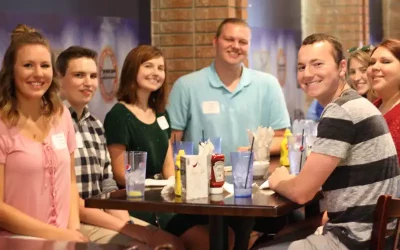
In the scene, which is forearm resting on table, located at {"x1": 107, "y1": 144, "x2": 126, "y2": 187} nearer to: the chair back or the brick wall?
the chair back

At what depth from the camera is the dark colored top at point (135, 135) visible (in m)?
4.65

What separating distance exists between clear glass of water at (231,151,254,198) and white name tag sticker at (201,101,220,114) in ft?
5.84

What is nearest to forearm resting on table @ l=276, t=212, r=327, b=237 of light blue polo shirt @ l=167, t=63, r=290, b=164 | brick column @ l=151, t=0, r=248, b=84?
light blue polo shirt @ l=167, t=63, r=290, b=164

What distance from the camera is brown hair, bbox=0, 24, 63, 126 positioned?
3.64m

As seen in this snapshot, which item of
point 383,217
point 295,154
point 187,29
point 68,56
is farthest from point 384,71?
point 187,29

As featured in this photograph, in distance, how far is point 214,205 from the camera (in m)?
3.46

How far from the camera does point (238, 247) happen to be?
4.76m

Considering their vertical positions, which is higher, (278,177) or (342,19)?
(342,19)

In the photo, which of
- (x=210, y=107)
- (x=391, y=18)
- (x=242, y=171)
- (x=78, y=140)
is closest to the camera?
(x=242, y=171)

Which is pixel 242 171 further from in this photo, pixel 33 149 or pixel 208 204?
pixel 33 149

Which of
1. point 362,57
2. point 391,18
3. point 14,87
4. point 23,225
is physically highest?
point 391,18

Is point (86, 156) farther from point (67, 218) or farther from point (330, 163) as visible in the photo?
point (330, 163)

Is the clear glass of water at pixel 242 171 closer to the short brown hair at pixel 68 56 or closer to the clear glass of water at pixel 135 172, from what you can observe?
the clear glass of water at pixel 135 172

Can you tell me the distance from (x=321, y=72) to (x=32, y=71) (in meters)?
1.28
